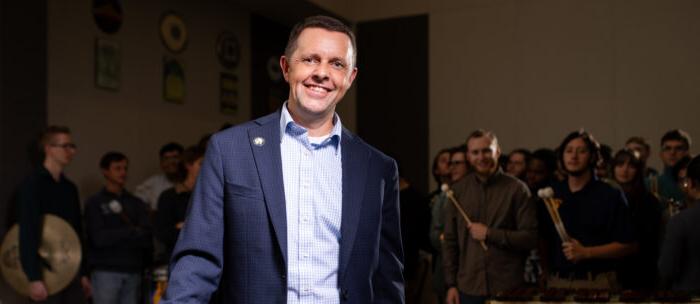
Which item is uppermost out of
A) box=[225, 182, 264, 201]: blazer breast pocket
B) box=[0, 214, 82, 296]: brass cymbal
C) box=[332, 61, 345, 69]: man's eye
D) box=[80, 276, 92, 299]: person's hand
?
box=[332, 61, 345, 69]: man's eye

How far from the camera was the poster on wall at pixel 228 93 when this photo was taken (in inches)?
295

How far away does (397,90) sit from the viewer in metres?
8.90

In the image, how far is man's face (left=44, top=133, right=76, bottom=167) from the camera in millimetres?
4625

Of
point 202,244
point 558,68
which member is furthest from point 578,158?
point 558,68

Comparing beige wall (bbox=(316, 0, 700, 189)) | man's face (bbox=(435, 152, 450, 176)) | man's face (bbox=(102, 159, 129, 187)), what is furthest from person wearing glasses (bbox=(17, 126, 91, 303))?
beige wall (bbox=(316, 0, 700, 189))

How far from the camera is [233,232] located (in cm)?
157

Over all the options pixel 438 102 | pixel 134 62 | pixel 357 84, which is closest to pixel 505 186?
Answer: pixel 134 62

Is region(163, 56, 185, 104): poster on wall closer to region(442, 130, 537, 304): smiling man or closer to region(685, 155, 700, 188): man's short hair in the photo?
region(442, 130, 537, 304): smiling man

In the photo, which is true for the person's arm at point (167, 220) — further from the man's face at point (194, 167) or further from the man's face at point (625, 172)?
the man's face at point (625, 172)

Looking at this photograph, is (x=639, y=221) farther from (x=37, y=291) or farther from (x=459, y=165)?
(x=37, y=291)

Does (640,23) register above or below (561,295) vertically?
above

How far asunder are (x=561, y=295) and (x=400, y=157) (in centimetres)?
563

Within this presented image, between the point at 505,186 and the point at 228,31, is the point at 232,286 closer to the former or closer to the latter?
the point at 505,186

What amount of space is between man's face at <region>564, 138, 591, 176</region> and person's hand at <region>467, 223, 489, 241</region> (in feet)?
1.73
